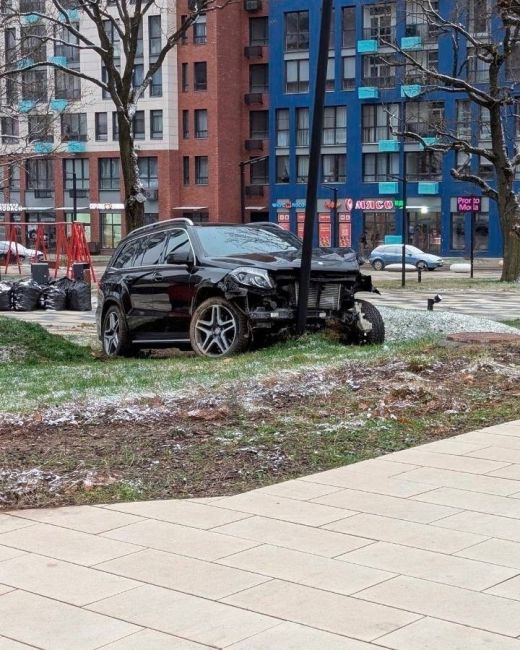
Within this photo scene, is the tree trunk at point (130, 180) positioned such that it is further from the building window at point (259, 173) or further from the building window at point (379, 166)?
the building window at point (259, 173)

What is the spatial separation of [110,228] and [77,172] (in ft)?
16.8

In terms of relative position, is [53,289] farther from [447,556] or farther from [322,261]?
[447,556]

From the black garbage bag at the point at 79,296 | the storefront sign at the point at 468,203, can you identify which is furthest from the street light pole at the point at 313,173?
the storefront sign at the point at 468,203

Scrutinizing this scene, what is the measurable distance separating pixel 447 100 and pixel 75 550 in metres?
64.0

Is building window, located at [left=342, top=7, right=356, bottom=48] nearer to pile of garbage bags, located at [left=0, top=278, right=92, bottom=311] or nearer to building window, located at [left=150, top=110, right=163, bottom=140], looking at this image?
building window, located at [left=150, top=110, right=163, bottom=140]

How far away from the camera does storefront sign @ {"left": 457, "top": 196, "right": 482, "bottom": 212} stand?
62541mm

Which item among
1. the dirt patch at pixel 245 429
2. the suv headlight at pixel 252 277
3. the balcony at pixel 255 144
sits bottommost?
the dirt patch at pixel 245 429

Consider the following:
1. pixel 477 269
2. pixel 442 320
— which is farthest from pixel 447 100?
pixel 442 320

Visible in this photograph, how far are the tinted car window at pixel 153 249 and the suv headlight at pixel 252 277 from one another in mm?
1836

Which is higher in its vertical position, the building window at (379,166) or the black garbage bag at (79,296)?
the building window at (379,166)

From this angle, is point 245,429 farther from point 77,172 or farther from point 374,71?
point 77,172

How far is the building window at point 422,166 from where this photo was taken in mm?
68375

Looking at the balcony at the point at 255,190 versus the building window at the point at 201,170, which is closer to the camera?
the building window at the point at 201,170

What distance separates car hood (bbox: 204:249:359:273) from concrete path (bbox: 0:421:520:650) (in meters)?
6.00
